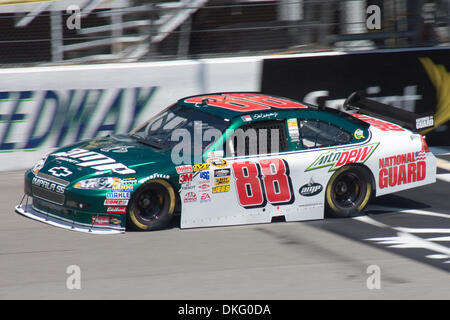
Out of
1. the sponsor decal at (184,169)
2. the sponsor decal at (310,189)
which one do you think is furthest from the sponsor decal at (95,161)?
the sponsor decal at (310,189)

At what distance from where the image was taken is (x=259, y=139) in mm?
8281

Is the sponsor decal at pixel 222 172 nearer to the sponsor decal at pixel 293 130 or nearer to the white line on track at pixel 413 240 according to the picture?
the sponsor decal at pixel 293 130

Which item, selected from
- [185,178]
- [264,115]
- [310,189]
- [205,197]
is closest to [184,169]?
[185,178]

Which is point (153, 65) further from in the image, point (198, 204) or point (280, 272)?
point (280, 272)

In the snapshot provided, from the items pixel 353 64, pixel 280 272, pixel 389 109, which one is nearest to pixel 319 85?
pixel 353 64

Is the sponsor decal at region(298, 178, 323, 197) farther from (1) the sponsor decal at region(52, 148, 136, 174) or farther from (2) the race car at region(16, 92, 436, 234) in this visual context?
(1) the sponsor decal at region(52, 148, 136, 174)

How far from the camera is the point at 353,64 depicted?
1242cm

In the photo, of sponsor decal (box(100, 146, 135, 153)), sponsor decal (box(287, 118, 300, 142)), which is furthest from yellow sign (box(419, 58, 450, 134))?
sponsor decal (box(100, 146, 135, 153))

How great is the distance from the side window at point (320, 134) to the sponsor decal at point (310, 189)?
0.43m

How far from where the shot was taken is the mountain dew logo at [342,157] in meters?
8.56

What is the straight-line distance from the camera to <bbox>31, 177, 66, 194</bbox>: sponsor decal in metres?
7.68

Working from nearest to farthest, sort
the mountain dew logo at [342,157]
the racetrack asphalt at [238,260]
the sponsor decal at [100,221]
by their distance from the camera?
the racetrack asphalt at [238,260]
the sponsor decal at [100,221]
the mountain dew logo at [342,157]

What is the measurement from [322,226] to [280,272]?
1.86 m

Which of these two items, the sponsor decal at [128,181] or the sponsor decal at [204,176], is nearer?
the sponsor decal at [128,181]
